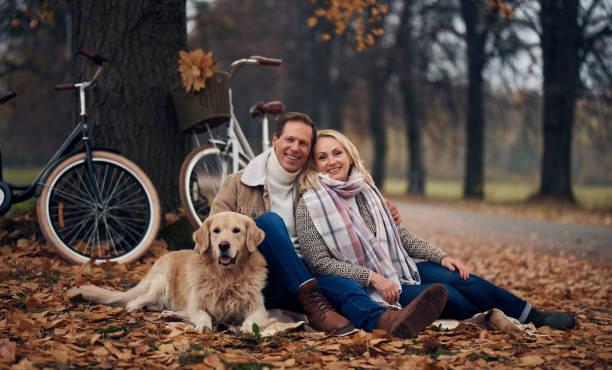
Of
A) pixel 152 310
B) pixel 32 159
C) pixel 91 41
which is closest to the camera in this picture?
pixel 152 310

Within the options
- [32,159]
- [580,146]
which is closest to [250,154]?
[580,146]

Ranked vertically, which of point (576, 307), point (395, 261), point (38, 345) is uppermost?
point (395, 261)

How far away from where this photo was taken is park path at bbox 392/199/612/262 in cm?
787

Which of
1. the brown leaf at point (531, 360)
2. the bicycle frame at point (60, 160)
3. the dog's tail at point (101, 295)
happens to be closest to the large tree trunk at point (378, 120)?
the bicycle frame at point (60, 160)

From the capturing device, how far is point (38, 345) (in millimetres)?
2920

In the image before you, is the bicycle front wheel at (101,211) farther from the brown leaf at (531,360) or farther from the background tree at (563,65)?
the background tree at (563,65)

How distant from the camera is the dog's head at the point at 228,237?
3.38 m

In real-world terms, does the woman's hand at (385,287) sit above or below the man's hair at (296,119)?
below

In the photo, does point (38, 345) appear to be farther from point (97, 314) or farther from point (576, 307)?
point (576, 307)

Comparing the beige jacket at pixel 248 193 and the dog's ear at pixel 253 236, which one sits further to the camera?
the beige jacket at pixel 248 193

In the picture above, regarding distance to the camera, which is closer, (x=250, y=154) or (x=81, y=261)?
(x=81, y=261)

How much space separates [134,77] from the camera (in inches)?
210

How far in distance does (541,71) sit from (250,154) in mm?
11255

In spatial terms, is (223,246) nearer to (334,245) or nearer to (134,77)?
(334,245)
